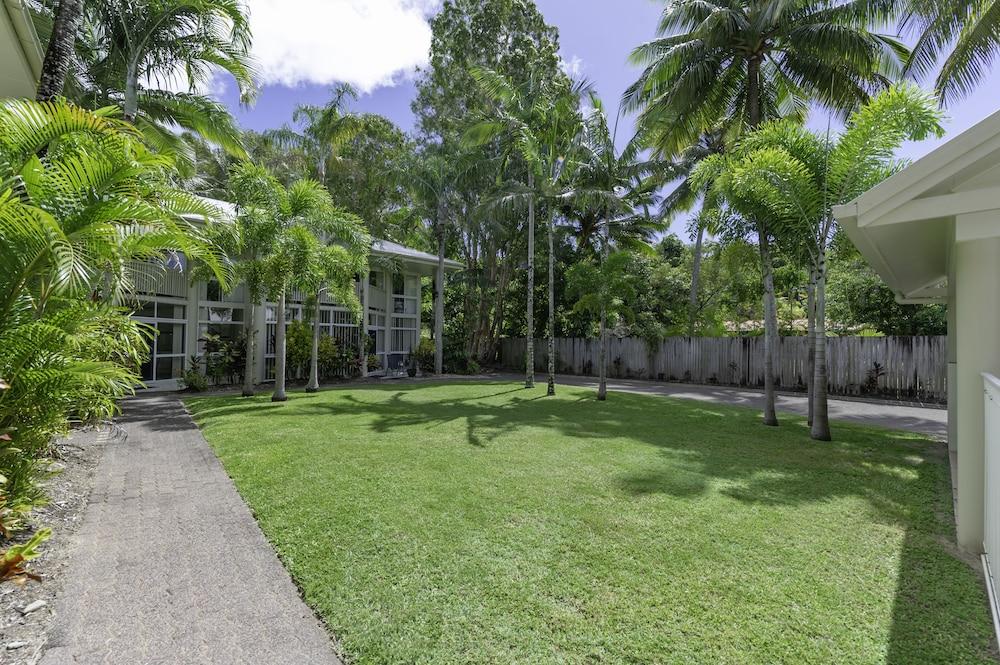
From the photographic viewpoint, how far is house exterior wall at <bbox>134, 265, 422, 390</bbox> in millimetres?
13703

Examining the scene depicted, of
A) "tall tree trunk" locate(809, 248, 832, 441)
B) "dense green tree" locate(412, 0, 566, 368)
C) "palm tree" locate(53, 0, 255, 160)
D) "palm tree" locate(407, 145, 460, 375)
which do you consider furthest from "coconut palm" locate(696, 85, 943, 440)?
"dense green tree" locate(412, 0, 566, 368)

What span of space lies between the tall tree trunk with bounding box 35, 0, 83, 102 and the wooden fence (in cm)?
1708

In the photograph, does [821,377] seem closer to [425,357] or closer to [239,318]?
[425,357]

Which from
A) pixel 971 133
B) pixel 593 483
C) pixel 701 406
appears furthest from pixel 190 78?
pixel 701 406

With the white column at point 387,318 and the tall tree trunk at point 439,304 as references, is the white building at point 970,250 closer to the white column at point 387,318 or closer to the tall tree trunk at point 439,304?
the tall tree trunk at point 439,304

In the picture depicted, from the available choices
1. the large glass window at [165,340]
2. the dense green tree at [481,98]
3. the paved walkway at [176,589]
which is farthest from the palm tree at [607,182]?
the large glass window at [165,340]

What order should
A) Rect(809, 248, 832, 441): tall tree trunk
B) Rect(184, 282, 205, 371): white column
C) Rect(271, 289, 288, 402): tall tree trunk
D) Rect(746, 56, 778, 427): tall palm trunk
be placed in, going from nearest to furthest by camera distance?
Rect(809, 248, 832, 441): tall tree trunk < Rect(746, 56, 778, 427): tall palm trunk < Rect(271, 289, 288, 402): tall tree trunk < Rect(184, 282, 205, 371): white column

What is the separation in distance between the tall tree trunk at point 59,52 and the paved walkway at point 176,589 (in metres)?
4.52

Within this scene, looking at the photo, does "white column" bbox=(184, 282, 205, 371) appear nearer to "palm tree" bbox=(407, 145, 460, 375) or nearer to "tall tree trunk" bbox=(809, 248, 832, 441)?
"palm tree" bbox=(407, 145, 460, 375)

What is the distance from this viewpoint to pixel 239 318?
1575 centimetres

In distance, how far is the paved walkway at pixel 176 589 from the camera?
2.54 meters

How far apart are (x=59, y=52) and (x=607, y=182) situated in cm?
1339

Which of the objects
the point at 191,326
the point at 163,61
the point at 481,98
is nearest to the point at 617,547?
the point at 163,61

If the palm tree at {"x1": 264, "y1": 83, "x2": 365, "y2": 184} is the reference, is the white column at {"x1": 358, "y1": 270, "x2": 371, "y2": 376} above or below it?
below
